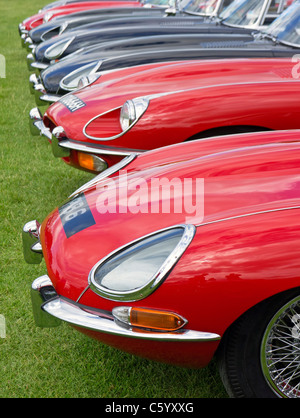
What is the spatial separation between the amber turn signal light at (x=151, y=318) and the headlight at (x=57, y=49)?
15.9 feet

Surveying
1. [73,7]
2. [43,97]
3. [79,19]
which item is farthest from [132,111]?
[73,7]

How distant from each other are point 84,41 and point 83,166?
9.55 feet

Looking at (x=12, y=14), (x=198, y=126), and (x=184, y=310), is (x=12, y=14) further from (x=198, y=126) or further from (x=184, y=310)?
(x=184, y=310)

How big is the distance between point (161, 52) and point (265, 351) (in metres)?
3.37

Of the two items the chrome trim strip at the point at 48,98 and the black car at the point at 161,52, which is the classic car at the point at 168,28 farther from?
the chrome trim strip at the point at 48,98

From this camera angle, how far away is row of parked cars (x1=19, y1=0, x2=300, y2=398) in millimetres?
1913

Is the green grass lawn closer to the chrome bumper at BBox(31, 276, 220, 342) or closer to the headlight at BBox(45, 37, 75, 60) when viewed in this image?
the chrome bumper at BBox(31, 276, 220, 342)

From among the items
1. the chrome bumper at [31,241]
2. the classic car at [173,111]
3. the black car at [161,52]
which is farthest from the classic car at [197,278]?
the black car at [161,52]

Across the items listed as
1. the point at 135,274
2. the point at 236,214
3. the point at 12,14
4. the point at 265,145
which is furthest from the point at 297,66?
the point at 12,14

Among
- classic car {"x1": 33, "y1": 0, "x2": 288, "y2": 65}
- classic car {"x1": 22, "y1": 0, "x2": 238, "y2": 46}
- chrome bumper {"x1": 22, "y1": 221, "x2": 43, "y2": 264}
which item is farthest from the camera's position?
classic car {"x1": 22, "y1": 0, "x2": 238, "y2": 46}

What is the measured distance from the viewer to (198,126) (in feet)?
11.4

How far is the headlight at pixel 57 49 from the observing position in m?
6.25

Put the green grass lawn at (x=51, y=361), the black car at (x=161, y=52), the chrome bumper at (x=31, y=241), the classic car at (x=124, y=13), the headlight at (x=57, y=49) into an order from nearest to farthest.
A: 1. the green grass lawn at (x=51, y=361)
2. the chrome bumper at (x=31, y=241)
3. the black car at (x=161, y=52)
4. the headlight at (x=57, y=49)
5. the classic car at (x=124, y=13)

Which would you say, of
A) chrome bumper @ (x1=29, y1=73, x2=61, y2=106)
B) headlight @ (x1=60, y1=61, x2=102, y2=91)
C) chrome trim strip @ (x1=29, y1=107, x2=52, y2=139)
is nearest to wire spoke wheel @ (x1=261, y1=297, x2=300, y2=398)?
chrome trim strip @ (x1=29, y1=107, x2=52, y2=139)
